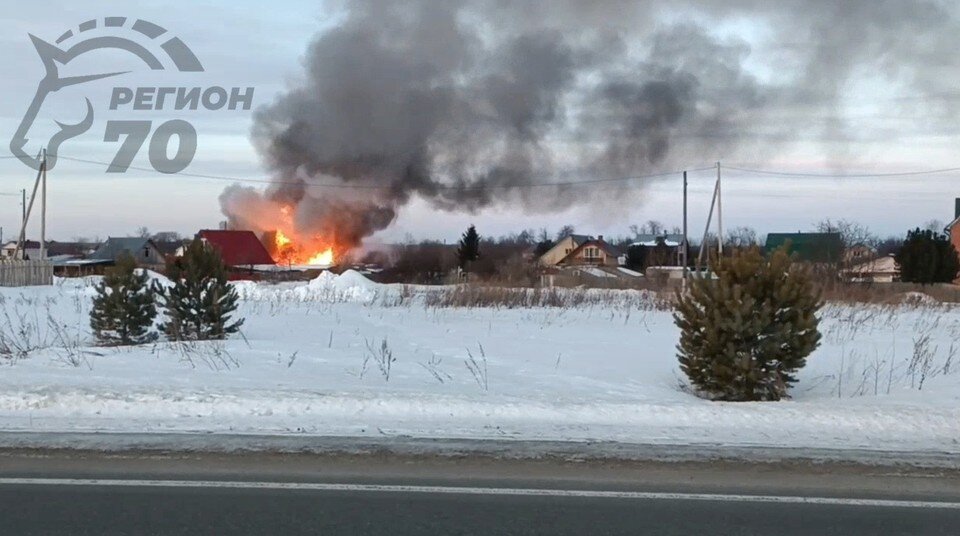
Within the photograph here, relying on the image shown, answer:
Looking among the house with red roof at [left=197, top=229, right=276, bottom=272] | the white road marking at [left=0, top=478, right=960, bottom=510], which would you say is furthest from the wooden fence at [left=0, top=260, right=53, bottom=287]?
the white road marking at [left=0, top=478, right=960, bottom=510]

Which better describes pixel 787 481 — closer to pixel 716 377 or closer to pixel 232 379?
pixel 716 377

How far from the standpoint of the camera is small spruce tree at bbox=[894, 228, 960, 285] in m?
44.1

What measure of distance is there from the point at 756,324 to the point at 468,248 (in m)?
40.6

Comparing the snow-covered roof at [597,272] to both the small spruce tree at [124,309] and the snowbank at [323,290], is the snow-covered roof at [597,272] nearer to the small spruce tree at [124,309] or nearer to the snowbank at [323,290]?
the snowbank at [323,290]

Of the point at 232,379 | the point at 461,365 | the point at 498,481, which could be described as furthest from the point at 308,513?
the point at 461,365

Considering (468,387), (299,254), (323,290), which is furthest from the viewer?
(299,254)

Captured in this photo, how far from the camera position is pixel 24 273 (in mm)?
33594

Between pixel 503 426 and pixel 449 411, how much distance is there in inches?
25.6

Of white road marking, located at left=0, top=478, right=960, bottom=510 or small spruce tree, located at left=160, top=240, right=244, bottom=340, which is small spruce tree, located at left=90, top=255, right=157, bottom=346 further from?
white road marking, located at left=0, top=478, right=960, bottom=510

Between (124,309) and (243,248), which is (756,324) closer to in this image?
(124,309)

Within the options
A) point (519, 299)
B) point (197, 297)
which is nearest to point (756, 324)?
point (197, 297)

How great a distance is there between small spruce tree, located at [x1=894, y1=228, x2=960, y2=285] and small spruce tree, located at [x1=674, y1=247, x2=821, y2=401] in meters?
40.3

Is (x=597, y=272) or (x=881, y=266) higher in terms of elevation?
(x=881, y=266)

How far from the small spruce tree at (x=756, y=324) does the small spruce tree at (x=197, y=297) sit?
7388mm
